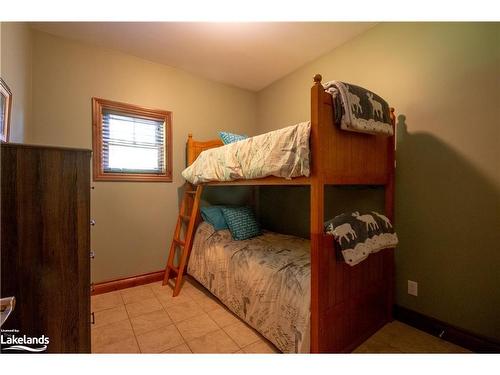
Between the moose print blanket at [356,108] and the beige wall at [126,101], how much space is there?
6.15 feet

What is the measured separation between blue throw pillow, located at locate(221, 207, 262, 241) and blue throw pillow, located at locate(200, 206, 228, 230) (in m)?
0.08

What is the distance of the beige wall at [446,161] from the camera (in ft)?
4.29

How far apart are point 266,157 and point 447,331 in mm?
1682

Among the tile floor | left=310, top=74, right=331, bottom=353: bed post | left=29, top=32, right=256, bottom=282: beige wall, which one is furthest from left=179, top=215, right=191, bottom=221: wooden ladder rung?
left=310, top=74, right=331, bottom=353: bed post

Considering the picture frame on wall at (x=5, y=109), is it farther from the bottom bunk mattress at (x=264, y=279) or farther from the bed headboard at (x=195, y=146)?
the bottom bunk mattress at (x=264, y=279)

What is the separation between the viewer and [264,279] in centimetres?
150

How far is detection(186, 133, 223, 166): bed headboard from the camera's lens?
2545 mm

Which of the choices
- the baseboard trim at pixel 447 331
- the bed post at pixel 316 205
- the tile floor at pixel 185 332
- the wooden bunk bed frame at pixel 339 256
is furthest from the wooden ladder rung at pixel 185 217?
the baseboard trim at pixel 447 331

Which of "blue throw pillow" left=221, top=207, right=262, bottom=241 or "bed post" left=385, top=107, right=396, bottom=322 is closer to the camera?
"bed post" left=385, top=107, right=396, bottom=322

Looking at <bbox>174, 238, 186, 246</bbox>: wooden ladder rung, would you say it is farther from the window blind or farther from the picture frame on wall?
the picture frame on wall

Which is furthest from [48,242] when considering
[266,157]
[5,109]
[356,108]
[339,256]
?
[356,108]

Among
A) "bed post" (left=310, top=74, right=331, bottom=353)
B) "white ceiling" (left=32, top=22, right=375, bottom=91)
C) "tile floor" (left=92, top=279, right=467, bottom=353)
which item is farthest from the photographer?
"white ceiling" (left=32, top=22, right=375, bottom=91)

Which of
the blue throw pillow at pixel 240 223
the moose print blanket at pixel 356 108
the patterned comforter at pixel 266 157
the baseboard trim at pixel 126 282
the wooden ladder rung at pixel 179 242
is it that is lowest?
the baseboard trim at pixel 126 282
